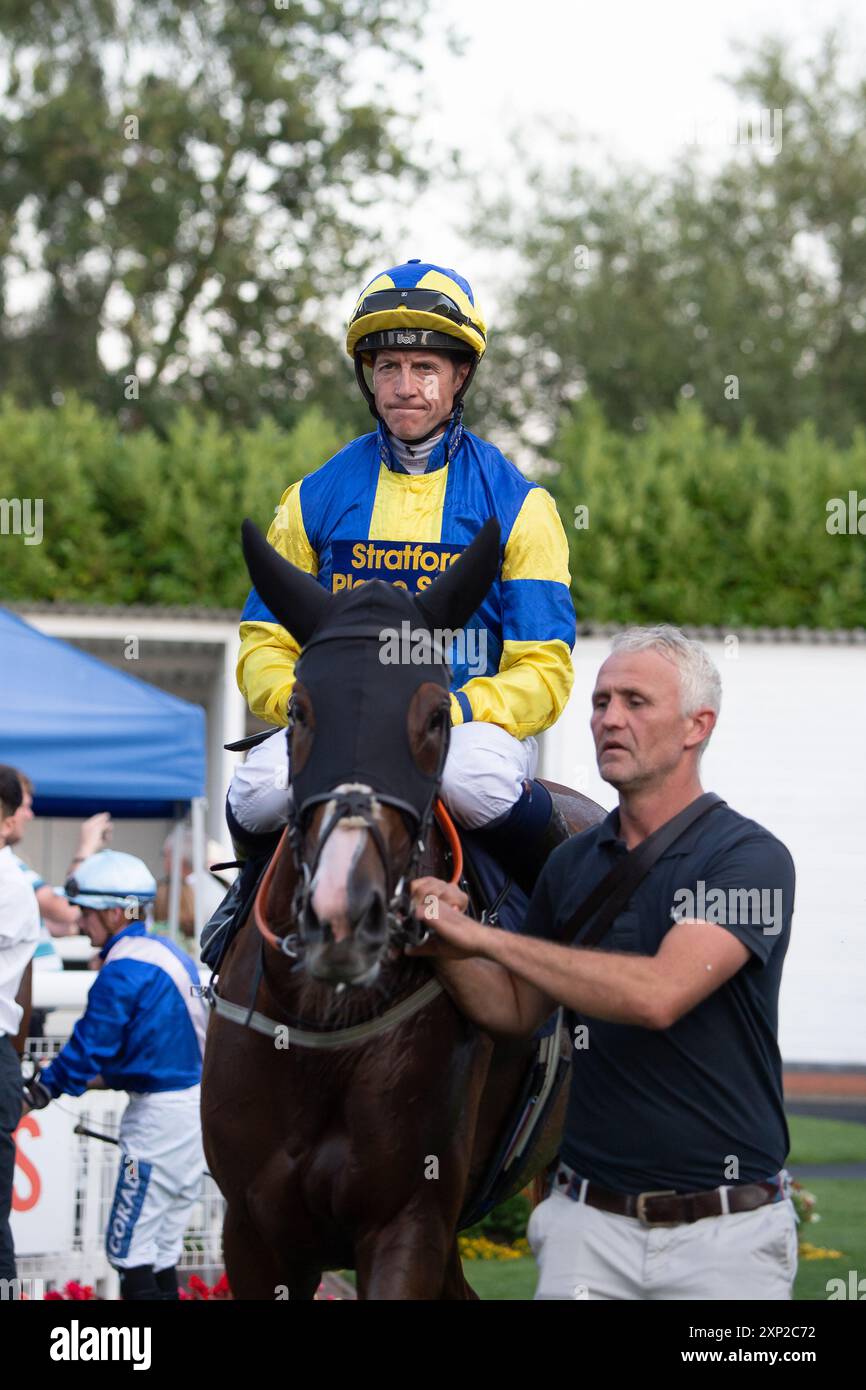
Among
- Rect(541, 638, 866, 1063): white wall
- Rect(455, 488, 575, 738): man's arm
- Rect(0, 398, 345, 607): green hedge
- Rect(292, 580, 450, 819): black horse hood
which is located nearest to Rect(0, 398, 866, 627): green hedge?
Rect(0, 398, 345, 607): green hedge

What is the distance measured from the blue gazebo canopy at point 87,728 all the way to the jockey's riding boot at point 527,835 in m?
3.84

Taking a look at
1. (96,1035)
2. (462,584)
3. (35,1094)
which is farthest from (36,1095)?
(462,584)

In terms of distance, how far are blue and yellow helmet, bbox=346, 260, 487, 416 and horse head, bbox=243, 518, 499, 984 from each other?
0.80 meters

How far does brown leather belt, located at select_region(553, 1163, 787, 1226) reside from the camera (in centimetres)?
297

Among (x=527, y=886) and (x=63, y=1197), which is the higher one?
(x=527, y=886)

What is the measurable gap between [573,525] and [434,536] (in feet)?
46.4

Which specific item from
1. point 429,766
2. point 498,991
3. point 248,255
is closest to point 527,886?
point 498,991

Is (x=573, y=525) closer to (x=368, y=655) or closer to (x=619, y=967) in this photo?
(x=368, y=655)

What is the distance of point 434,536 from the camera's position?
383 centimetres

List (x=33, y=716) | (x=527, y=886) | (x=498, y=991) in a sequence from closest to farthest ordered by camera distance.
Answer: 1. (x=498, y=991)
2. (x=527, y=886)
3. (x=33, y=716)

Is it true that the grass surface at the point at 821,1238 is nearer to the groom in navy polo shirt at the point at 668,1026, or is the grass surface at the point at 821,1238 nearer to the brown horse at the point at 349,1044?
the brown horse at the point at 349,1044

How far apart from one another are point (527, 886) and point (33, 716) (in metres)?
3.93
